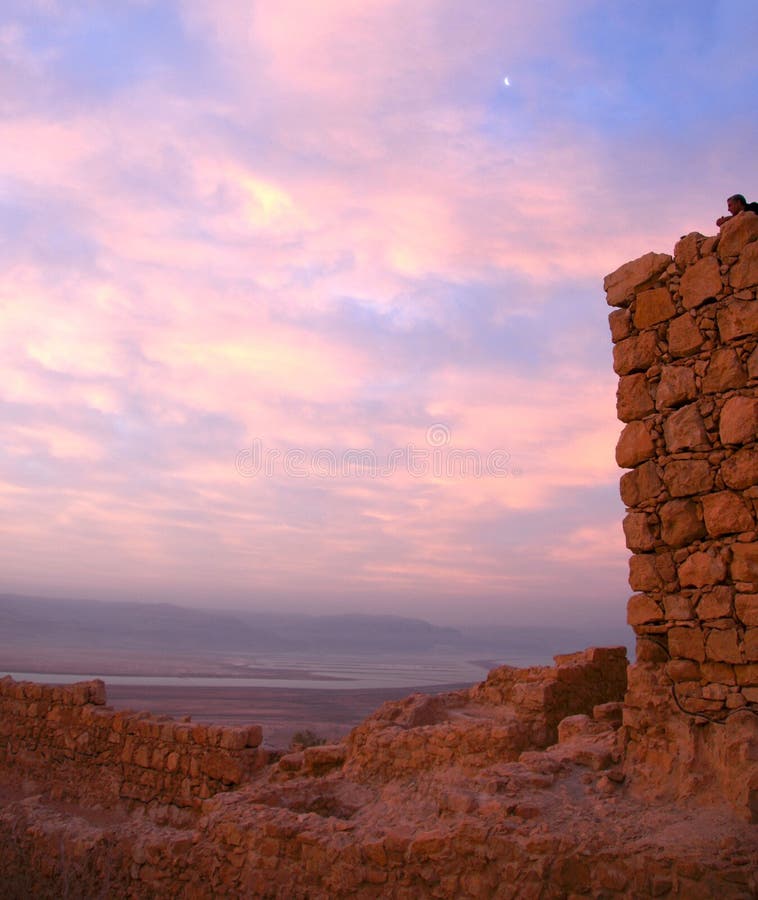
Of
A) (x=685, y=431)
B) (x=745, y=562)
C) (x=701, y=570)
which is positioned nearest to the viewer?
(x=745, y=562)

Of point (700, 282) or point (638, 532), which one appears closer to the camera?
point (700, 282)

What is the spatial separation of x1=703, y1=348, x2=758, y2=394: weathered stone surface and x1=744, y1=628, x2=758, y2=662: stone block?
1538 mm

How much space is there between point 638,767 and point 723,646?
3.39 ft

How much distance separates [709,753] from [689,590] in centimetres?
100

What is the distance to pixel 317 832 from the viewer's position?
5.19 metres

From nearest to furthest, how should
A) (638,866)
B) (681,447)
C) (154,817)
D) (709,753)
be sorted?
(638,866)
(709,753)
(681,447)
(154,817)

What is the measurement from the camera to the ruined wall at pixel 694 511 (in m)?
4.56

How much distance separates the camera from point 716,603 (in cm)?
468

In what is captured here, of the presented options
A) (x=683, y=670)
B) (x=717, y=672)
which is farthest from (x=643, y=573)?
(x=717, y=672)

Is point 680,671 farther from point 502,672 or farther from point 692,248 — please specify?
point 502,672

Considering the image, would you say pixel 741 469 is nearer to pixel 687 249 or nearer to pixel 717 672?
pixel 717 672

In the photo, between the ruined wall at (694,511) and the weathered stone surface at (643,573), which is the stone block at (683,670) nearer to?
the ruined wall at (694,511)

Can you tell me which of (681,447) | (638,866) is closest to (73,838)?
(638,866)

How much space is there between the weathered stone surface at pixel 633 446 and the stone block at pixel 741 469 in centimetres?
58
